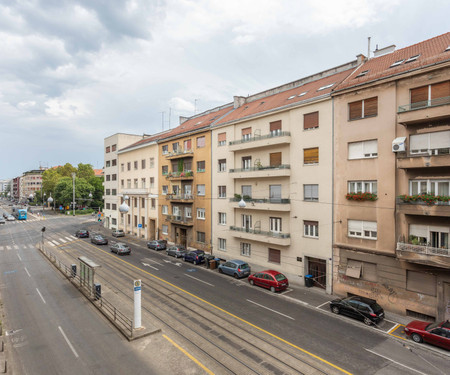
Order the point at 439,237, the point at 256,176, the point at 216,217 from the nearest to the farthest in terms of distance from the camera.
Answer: the point at 439,237 < the point at 256,176 < the point at 216,217

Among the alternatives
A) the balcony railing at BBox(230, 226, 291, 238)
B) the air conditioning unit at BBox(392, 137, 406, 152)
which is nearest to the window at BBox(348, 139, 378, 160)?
the air conditioning unit at BBox(392, 137, 406, 152)

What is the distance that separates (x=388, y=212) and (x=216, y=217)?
18020 mm

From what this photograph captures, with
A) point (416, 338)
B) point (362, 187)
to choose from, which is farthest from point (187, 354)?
point (362, 187)

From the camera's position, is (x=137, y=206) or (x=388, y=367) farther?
(x=137, y=206)

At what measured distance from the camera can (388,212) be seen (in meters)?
18.0

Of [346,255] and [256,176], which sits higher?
[256,176]

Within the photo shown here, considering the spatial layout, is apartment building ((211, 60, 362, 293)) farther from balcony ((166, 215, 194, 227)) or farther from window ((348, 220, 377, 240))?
balcony ((166, 215, 194, 227))

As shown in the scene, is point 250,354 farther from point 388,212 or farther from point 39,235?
point 39,235

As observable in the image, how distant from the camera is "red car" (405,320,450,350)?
13.4 meters

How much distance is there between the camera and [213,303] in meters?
19.0

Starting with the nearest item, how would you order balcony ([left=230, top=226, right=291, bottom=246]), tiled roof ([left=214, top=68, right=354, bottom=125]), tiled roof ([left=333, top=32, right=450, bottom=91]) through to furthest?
1. tiled roof ([left=333, top=32, right=450, bottom=91])
2. tiled roof ([left=214, top=68, right=354, bottom=125])
3. balcony ([left=230, top=226, right=291, bottom=246])

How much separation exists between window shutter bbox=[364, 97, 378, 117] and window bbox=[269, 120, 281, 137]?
744 centimetres

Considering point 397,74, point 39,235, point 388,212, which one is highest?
point 397,74

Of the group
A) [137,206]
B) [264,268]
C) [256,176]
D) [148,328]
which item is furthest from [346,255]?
[137,206]
